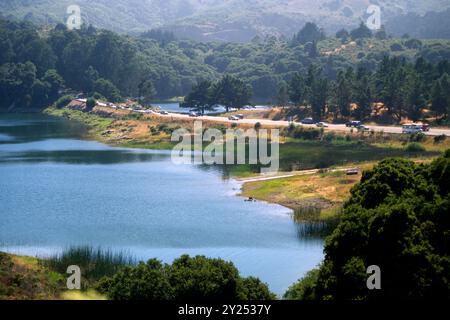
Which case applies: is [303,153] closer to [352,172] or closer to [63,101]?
[352,172]

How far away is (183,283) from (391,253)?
1054cm

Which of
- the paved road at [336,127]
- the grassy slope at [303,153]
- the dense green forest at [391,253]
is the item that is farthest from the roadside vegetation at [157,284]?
the paved road at [336,127]

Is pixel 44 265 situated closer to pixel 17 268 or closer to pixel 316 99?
pixel 17 268

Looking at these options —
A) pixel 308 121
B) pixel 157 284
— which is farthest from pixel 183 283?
pixel 308 121

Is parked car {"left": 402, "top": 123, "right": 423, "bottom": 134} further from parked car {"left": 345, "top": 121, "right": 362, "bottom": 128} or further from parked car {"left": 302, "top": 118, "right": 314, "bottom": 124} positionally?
parked car {"left": 302, "top": 118, "right": 314, "bottom": 124}

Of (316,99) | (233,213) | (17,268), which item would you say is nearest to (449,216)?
(17,268)

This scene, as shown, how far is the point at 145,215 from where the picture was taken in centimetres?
6812

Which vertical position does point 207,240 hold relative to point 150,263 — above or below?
below

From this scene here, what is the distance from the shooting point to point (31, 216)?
220 feet

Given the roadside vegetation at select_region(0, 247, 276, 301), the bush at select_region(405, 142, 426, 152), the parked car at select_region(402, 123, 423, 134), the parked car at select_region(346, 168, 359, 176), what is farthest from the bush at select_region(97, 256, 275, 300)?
the parked car at select_region(402, 123, 423, 134)

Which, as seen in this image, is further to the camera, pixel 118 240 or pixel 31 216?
pixel 31 216

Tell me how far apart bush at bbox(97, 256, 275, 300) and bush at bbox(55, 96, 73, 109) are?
6363 inches

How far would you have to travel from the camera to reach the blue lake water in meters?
54.8
